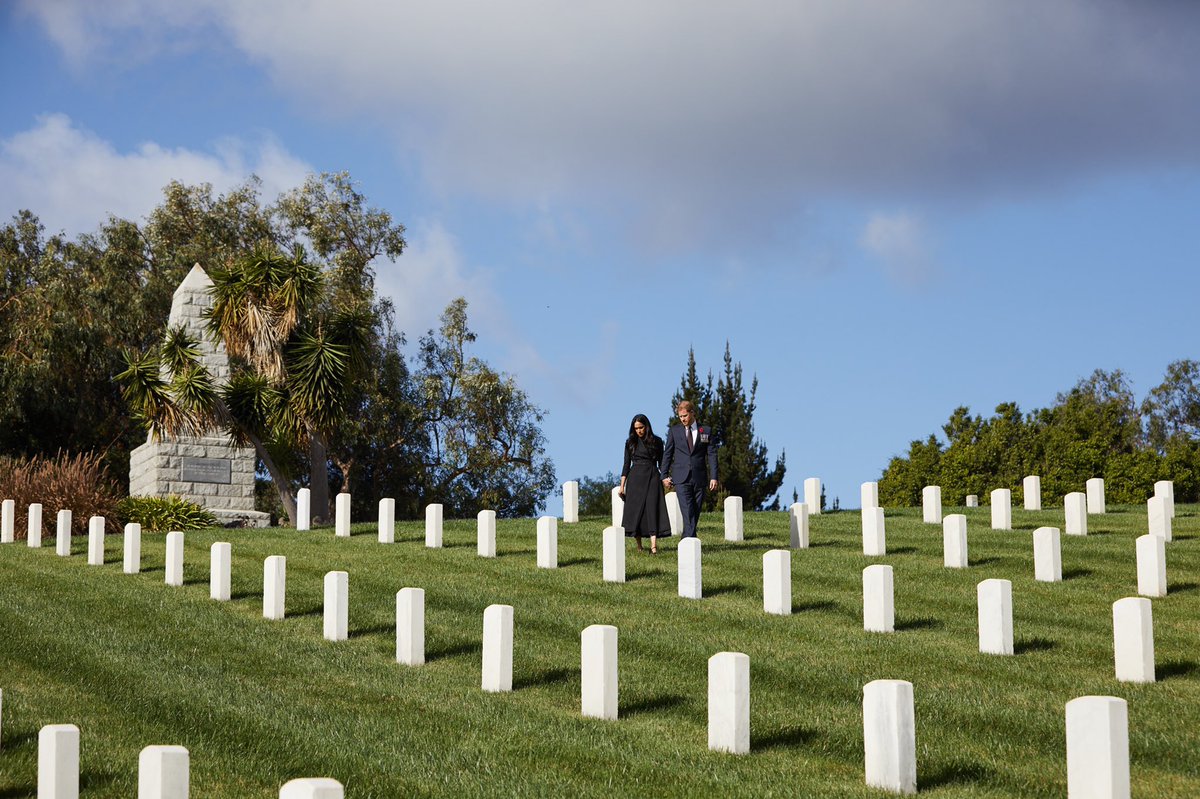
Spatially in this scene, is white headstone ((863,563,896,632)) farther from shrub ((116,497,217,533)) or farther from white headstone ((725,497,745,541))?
shrub ((116,497,217,533))

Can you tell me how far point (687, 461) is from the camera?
17453 mm

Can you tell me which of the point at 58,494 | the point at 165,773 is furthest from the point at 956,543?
the point at 58,494

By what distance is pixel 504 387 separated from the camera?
43.2m

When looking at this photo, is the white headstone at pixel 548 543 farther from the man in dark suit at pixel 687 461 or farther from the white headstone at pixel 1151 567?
the white headstone at pixel 1151 567

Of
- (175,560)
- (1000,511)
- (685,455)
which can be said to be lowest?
(175,560)

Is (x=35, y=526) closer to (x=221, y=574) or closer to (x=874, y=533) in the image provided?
(x=221, y=574)

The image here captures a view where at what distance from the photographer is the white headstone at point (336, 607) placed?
12.8m

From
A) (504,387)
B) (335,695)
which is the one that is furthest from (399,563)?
(504,387)

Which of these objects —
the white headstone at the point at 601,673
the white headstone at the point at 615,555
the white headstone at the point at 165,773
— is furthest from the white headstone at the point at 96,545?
the white headstone at the point at 165,773

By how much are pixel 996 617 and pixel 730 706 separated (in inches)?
154

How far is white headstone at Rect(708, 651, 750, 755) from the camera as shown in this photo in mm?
8492

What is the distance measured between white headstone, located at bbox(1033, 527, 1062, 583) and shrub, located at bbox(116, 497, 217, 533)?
663 inches

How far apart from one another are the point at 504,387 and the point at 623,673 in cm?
3273

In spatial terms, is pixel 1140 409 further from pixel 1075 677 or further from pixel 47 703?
pixel 47 703
